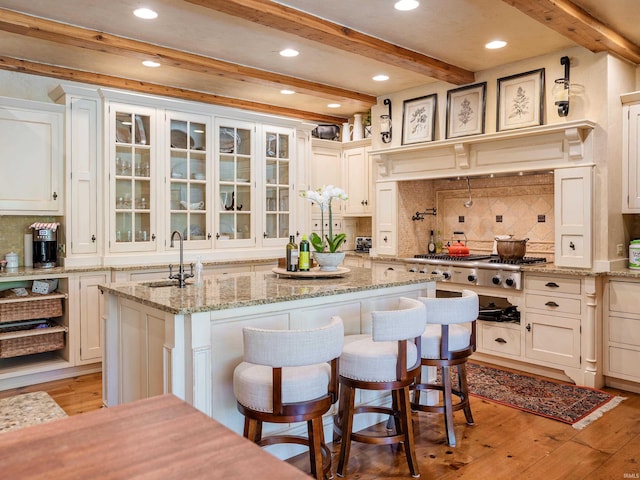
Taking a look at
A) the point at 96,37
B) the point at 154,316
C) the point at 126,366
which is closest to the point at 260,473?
the point at 154,316

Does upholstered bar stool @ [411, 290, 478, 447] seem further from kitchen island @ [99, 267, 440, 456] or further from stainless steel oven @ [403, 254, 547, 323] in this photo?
stainless steel oven @ [403, 254, 547, 323]

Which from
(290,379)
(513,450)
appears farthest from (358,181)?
(290,379)

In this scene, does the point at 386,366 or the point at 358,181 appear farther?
the point at 358,181

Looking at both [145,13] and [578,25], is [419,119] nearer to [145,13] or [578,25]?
[578,25]

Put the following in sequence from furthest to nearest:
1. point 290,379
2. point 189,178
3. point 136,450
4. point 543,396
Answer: point 189,178, point 543,396, point 290,379, point 136,450

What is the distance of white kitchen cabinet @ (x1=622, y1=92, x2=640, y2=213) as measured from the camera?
156 inches

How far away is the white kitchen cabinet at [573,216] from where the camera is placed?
12.9 feet

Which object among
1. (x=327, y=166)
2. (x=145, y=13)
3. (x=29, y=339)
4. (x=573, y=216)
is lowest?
(x=29, y=339)

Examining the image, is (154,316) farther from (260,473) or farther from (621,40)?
(621,40)

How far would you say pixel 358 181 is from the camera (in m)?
6.20

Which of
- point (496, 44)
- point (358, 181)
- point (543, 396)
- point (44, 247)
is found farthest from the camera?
point (358, 181)

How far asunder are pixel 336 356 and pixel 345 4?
2207mm

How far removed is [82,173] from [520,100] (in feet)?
12.4

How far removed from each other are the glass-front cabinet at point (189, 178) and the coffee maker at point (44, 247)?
0.99m
